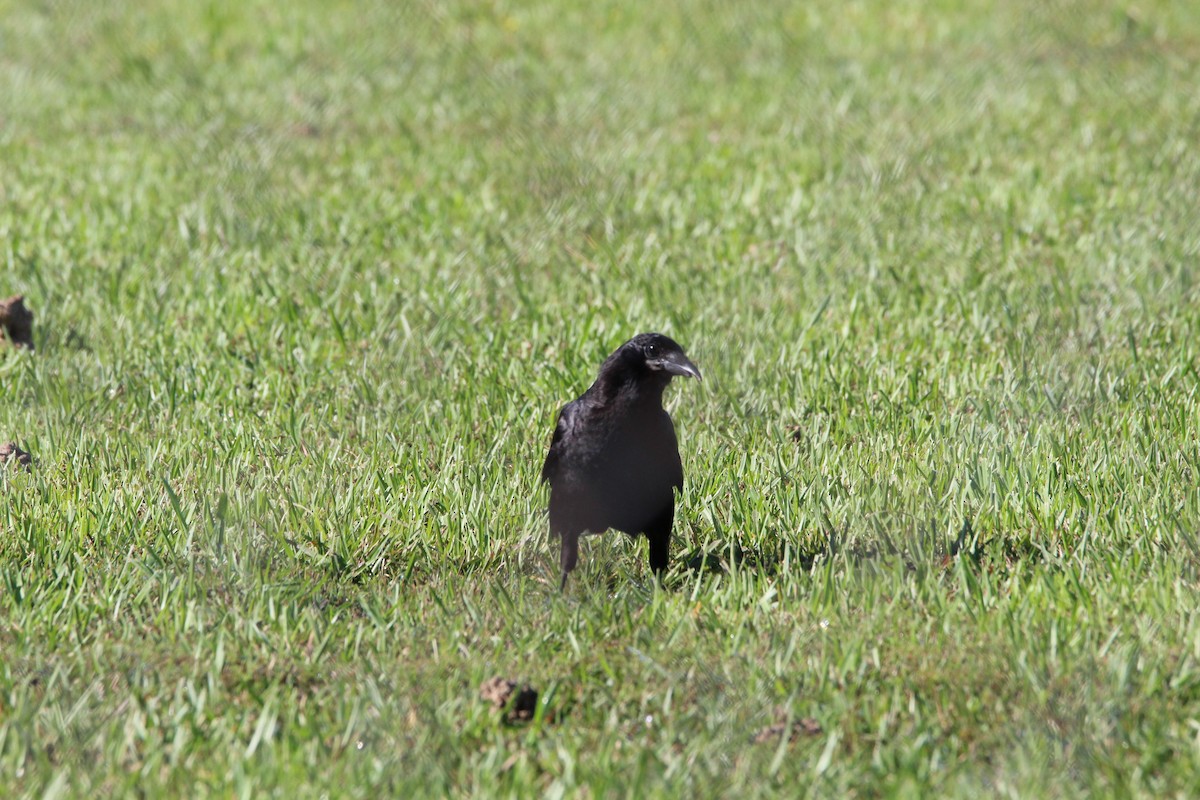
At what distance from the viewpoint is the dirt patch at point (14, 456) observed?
4.49 metres

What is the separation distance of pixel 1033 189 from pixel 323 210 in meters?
3.71

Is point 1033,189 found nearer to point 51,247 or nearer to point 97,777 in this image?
point 51,247

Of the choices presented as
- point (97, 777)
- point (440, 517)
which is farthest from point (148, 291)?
point (97, 777)

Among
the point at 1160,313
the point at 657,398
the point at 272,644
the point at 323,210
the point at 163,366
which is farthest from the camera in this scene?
the point at 323,210

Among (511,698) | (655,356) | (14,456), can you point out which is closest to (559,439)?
(655,356)

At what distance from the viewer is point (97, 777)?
2.81 metres

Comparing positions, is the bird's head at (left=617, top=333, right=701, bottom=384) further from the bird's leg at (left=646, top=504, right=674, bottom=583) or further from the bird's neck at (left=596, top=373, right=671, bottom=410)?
the bird's leg at (left=646, top=504, right=674, bottom=583)

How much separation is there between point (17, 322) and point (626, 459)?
3117 mm

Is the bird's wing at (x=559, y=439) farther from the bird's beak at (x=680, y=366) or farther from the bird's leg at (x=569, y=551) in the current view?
the bird's beak at (x=680, y=366)

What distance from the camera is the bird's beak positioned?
3668 mm

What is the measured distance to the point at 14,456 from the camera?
452cm

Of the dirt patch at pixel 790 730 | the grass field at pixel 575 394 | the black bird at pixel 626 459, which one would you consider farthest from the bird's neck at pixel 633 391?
the dirt patch at pixel 790 730

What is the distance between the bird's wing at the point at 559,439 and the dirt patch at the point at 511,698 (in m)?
0.92

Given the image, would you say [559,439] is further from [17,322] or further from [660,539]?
[17,322]
